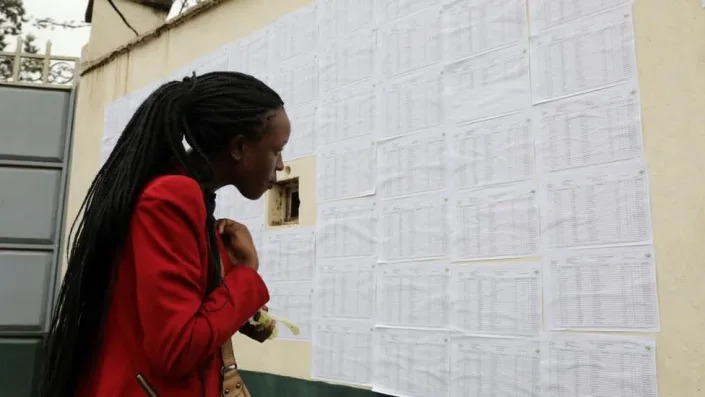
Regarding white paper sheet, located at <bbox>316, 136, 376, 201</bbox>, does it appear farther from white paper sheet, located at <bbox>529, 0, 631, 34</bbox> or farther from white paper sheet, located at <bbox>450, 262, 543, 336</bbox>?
white paper sheet, located at <bbox>529, 0, 631, 34</bbox>

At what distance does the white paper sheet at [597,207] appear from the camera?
1919 mm

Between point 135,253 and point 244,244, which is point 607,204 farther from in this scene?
point 135,253

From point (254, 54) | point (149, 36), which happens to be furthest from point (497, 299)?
point (149, 36)

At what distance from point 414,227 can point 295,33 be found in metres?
1.41

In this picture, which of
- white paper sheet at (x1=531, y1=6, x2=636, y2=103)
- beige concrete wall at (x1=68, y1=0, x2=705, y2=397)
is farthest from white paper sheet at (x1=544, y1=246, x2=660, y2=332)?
white paper sheet at (x1=531, y1=6, x2=636, y2=103)

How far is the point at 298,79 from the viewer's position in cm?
322

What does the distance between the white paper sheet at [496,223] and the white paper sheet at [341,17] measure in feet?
3.61

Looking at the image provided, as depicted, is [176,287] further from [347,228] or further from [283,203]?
[283,203]

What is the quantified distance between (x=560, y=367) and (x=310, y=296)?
130 cm

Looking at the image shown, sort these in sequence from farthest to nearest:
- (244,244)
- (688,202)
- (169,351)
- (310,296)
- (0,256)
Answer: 1. (0,256)
2. (310,296)
3. (688,202)
4. (244,244)
5. (169,351)

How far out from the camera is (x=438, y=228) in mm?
2441

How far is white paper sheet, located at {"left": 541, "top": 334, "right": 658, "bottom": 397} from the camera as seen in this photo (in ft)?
6.07

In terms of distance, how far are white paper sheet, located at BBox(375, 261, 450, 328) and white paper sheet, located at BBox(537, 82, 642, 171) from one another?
64 cm

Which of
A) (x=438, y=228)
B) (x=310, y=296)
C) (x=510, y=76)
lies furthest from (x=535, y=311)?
(x=310, y=296)
